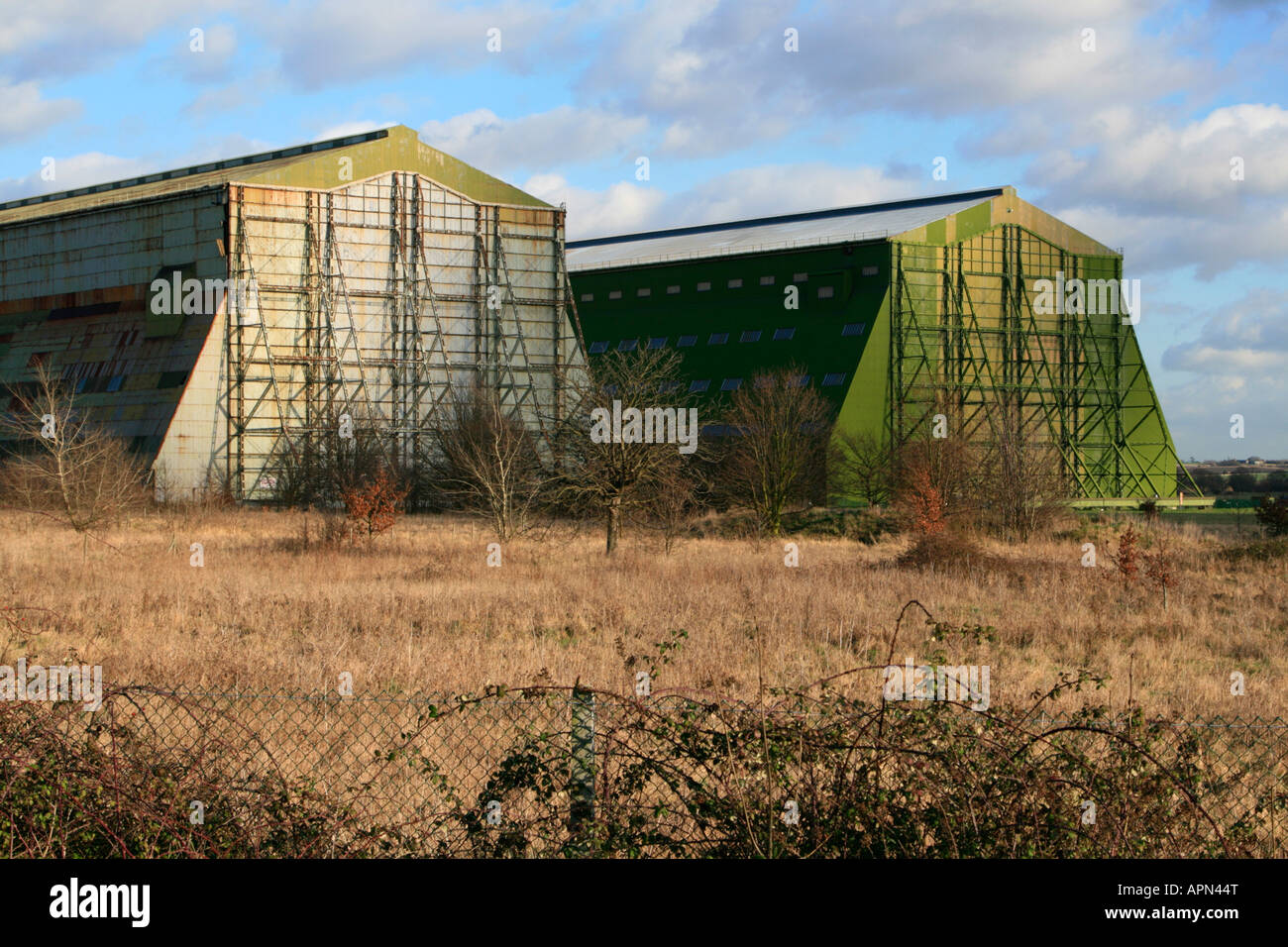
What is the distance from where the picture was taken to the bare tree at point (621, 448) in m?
27.8

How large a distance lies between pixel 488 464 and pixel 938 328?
948 inches

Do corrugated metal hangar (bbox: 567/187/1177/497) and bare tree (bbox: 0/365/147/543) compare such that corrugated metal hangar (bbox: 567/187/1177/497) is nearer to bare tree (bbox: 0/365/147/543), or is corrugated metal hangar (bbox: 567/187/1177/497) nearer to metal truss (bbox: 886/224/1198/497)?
metal truss (bbox: 886/224/1198/497)

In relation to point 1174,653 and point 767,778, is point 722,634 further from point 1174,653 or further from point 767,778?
point 767,778

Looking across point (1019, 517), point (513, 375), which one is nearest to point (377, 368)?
point (513, 375)

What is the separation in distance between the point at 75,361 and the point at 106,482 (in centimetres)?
1598

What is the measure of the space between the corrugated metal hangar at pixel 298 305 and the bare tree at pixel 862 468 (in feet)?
35.5

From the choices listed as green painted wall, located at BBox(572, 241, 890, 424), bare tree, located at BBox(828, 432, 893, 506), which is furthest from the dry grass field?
green painted wall, located at BBox(572, 241, 890, 424)

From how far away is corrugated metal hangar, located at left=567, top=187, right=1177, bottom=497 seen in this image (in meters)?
49.5

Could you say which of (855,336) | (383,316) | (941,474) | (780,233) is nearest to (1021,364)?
(855,336)

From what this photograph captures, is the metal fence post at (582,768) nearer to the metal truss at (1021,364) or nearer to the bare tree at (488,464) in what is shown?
the bare tree at (488,464)

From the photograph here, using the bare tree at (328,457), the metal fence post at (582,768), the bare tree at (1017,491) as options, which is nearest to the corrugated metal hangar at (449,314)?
the bare tree at (328,457)

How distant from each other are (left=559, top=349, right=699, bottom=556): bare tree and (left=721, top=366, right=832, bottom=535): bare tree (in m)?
A: 11.0

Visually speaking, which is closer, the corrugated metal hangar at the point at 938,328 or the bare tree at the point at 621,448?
the bare tree at the point at 621,448
